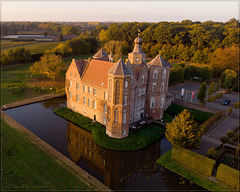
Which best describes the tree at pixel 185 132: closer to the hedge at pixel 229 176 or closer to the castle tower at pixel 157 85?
the hedge at pixel 229 176

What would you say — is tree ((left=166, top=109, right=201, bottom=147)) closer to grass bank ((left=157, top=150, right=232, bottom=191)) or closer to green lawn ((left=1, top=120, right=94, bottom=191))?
grass bank ((left=157, top=150, right=232, bottom=191))

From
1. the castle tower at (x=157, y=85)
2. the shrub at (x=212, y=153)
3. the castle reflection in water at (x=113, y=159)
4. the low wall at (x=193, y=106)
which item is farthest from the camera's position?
the low wall at (x=193, y=106)

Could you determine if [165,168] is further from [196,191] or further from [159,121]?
[159,121]

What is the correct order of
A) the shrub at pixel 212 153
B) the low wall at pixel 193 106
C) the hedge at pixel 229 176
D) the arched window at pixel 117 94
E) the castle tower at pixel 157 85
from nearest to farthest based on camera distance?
the hedge at pixel 229 176 → the shrub at pixel 212 153 → the arched window at pixel 117 94 → the castle tower at pixel 157 85 → the low wall at pixel 193 106

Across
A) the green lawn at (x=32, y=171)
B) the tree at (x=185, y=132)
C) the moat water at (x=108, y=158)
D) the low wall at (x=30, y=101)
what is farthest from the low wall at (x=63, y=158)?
the tree at (x=185, y=132)

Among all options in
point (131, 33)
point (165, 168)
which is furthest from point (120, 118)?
point (131, 33)

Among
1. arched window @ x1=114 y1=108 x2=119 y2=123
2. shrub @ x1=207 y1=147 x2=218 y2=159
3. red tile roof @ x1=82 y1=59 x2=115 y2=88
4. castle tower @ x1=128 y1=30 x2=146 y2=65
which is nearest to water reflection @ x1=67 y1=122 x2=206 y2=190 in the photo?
arched window @ x1=114 y1=108 x2=119 y2=123
